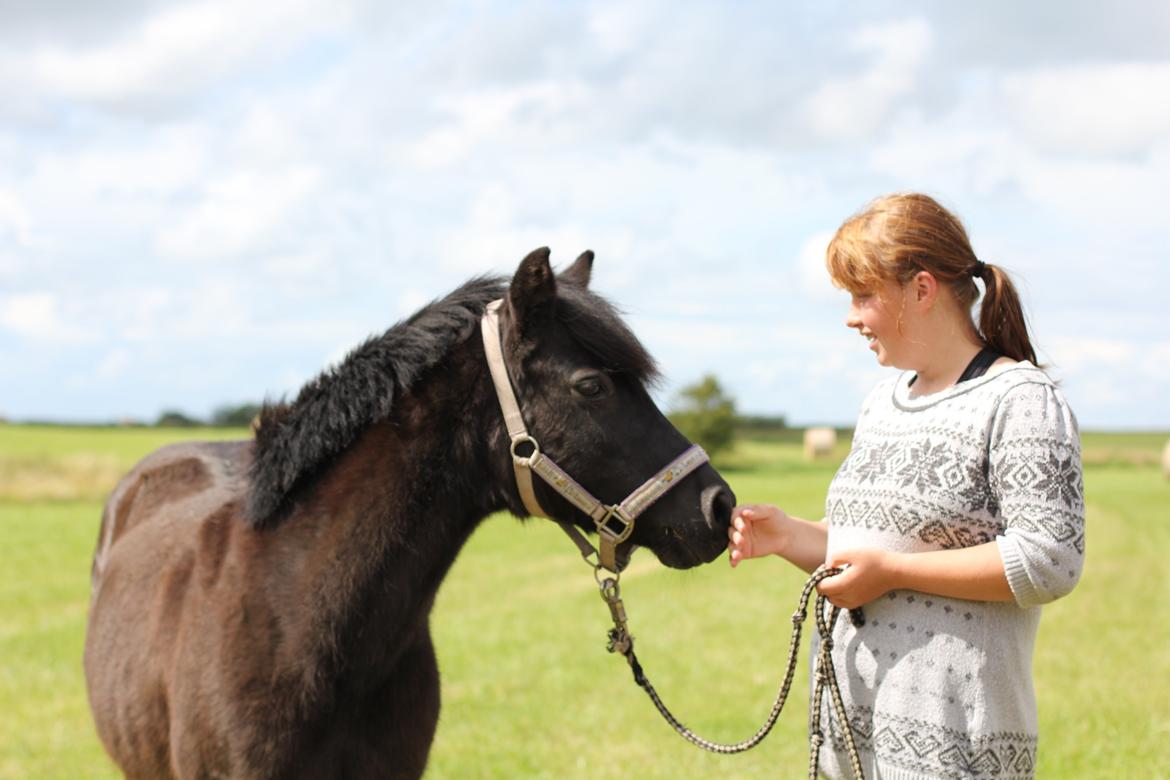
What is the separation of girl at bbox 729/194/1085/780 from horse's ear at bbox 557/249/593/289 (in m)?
0.89

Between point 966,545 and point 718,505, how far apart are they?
672 mm

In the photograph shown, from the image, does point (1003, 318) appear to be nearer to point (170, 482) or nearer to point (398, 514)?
point (398, 514)

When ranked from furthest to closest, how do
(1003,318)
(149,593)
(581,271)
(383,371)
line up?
(149,593), (581,271), (383,371), (1003,318)

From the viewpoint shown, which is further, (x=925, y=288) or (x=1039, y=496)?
(x=925, y=288)

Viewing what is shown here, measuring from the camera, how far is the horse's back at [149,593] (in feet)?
10.9

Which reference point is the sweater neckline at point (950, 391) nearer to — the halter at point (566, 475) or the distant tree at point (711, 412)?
the halter at point (566, 475)

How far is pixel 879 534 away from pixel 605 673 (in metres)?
6.21

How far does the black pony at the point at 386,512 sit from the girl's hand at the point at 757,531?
9 centimetres

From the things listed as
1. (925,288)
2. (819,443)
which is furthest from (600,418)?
(819,443)

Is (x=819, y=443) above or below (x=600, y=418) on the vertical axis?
below

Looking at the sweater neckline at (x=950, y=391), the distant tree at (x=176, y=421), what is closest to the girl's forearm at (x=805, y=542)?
the sweater neckline at (x=950, y=391)

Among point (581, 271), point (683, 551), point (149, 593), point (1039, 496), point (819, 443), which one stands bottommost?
point (819, 443)

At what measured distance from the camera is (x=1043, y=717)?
660 cm

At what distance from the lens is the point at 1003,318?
238 centimetres
